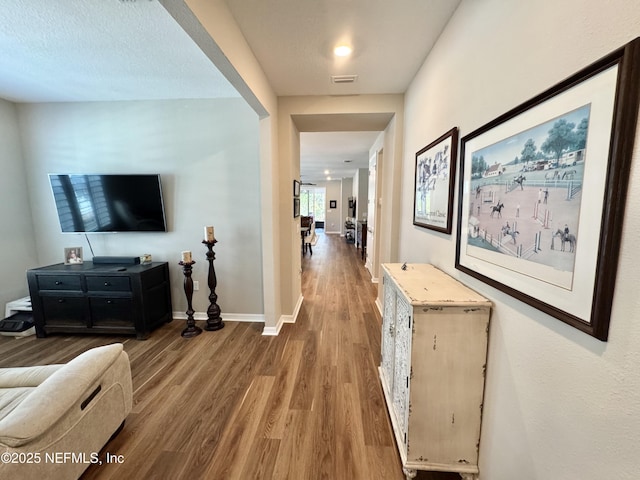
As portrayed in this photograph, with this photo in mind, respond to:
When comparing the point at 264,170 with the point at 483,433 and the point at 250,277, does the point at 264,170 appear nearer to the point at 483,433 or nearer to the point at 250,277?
the point at 250,277

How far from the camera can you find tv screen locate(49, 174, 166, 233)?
9.21 ft

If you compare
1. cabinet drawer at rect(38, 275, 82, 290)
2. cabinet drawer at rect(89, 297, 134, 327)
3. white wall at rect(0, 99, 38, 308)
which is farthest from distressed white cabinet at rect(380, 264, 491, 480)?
white wall at rect(0, 99, 38, 308)

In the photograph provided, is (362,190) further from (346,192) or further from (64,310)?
(64,310)

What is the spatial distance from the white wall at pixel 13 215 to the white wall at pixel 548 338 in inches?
177

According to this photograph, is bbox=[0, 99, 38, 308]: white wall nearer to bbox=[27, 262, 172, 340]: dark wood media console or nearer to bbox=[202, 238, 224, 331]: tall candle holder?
bbox=[27, 262, 172, 340]: dark wood media console

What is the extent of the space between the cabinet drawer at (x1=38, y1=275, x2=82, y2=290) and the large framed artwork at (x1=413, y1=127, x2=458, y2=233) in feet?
11.1

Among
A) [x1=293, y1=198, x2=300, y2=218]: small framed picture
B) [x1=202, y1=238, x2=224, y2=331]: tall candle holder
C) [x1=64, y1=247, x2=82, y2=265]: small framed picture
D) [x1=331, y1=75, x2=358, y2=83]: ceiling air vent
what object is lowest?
[x1=202, y1=238, x2=224, y2=331]: tall candle holder

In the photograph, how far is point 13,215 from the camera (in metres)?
2.89

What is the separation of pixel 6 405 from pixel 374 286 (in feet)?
13.1

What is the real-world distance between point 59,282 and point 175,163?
1688mm

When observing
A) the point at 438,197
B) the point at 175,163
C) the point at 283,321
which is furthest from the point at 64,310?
the point at 438,197

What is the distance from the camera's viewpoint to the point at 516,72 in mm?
1001

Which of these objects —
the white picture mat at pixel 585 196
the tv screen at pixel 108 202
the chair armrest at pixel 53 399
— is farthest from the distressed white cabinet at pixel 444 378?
the tv screen at pixel 108 202

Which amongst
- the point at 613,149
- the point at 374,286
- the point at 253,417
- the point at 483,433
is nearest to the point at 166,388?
the point at 253,417
